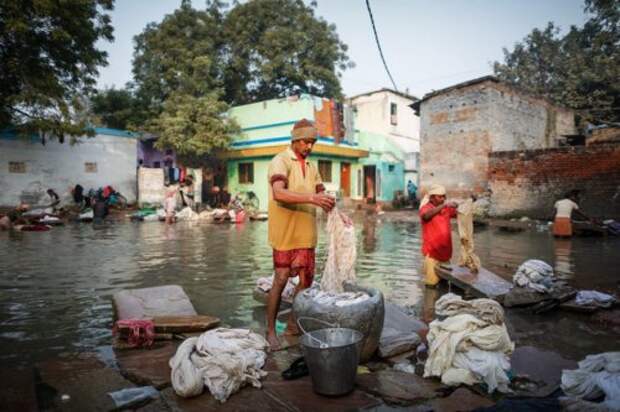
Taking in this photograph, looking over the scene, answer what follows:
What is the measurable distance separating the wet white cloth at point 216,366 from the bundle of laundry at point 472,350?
51.0 inches

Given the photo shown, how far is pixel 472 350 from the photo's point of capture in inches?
118

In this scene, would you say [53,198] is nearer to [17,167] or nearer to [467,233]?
[17,167]

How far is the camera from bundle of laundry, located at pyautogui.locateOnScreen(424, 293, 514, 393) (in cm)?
290

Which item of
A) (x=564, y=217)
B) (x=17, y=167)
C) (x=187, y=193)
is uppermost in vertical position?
(x=17, y=167)

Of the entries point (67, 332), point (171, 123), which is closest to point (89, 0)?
point (171, 123)

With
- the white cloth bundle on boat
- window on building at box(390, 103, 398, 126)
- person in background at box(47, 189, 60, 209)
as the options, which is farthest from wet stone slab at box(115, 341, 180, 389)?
window on building at box(390, 103, 398, 126)

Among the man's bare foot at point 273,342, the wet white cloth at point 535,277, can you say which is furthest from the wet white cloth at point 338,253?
the wet white cloth at point 535,277

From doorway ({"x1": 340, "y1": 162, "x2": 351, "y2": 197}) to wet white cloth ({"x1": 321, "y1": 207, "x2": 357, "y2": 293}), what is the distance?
77.2 ft

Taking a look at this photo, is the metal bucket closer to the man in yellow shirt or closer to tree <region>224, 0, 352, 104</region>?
the man in yellow shirt

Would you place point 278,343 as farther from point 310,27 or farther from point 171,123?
point 310,27

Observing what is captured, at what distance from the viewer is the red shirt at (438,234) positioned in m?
6.03

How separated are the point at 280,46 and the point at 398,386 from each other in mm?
27234

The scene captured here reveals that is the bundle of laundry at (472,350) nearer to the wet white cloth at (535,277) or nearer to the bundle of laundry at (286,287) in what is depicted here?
the bundle of laundry at (286,287)

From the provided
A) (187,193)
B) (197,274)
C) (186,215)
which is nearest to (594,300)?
(197,274)
